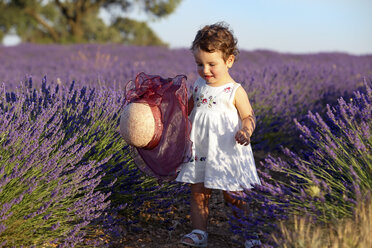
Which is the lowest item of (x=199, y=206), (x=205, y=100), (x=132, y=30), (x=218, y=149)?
A: (x=199, y=206)

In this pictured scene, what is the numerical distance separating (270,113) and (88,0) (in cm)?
1892

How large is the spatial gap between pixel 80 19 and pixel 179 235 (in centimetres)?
2016

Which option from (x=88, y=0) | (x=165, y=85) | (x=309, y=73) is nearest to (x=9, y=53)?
(x=309, y=73)

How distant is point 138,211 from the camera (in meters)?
2.90

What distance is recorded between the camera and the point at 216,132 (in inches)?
100.0

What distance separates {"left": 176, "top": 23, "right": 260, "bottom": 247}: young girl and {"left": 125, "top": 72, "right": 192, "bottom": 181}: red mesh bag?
9 cm

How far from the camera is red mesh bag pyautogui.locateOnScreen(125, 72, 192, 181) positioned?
8.21 feet

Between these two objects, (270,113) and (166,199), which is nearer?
(166,199)

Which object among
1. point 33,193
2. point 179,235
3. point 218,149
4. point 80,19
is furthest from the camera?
point 80,19

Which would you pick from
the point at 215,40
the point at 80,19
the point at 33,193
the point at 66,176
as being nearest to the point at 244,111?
the point at 215,40

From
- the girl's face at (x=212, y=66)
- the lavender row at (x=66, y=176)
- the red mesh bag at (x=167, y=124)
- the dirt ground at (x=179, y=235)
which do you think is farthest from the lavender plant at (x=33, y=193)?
the girl's face at (x=212, y=66)

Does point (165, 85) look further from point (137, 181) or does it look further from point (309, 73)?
point (309, 73)

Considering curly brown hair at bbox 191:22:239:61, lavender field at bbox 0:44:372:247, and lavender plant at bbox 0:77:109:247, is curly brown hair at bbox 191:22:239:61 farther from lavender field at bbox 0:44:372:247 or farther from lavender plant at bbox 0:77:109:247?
lavender plant at bbox 0:77:109:247

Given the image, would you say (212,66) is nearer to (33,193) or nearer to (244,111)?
(244,111)
